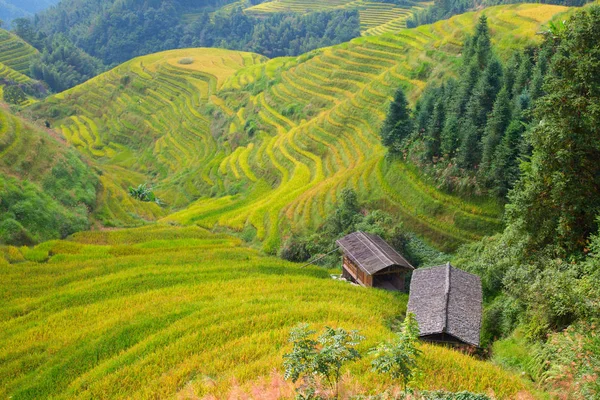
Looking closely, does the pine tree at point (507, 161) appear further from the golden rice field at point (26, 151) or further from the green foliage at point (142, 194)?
the green foliage at point (142, 194)

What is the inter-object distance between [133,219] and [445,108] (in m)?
22.9

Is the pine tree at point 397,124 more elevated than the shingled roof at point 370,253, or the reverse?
the pine tree at point 397,124

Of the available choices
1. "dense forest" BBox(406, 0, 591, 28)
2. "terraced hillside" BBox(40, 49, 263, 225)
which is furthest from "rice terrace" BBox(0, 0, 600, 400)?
"dense forest" BBox(406, 0, 591, 28)

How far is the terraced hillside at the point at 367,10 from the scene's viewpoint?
104m

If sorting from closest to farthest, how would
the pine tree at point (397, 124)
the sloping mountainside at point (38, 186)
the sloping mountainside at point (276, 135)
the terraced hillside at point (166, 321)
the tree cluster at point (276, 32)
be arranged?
the terraced hillside at point (166, 321) → the sloping mountainside at point (38, 186) → the sloping mountainside at point (276, 135) → the pine tree at point (397, 124) → the tree cluster at point (276, 32)

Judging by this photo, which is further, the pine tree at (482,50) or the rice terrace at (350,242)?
the pine tree at (482,50)

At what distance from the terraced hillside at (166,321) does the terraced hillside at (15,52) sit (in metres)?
89.0

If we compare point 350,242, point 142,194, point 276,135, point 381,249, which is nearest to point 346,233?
point 350,242

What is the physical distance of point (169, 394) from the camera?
11.7 meters

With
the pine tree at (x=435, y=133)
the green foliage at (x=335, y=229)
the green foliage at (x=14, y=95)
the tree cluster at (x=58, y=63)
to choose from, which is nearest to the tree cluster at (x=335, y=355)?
the green foliage at (x=335, y=229)

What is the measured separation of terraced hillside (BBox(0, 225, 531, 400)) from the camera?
39.6 ft

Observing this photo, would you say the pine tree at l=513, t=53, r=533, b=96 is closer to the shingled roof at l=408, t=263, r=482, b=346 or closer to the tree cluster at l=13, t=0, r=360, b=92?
the shingled roof at l=408, t=263, r=482, b=346

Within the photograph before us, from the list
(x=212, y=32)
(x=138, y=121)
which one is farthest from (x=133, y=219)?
(x=212, y=32)

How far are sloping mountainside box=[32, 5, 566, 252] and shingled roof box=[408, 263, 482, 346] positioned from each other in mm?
5800
